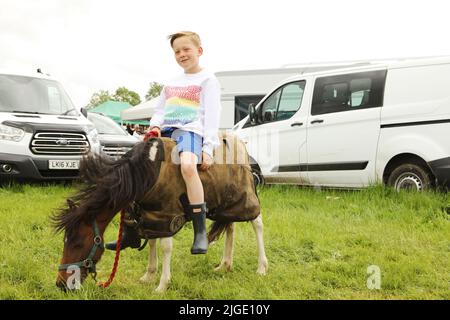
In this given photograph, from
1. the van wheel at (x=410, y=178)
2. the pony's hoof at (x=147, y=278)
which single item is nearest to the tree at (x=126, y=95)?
the van wheel at (x=410, y=178)

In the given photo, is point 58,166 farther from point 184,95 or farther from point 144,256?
point 184,95

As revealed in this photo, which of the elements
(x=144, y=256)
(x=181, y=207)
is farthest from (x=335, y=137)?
(x=181, y=207)

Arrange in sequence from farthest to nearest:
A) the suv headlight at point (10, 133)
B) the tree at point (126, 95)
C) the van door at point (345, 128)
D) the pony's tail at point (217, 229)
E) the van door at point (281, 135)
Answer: the tree at point (126, 95) < the van door at point (281, 135) < the suv headlight at point (10, 133) < the van door at point (345, 128) < the pony's tail at point (217, 229)

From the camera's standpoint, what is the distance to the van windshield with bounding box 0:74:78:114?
8.57 meters

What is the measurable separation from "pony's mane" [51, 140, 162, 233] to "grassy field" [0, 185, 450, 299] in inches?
22.3

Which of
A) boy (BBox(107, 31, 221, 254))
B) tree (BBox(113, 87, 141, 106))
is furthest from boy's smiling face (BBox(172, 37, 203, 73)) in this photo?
tree (BBox(113, 87, 141, 106))

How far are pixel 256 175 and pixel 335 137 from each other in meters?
1.75

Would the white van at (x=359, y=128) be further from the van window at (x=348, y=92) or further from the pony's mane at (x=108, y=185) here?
the pony's mane at (x=108, y=185)

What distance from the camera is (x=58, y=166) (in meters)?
7.96

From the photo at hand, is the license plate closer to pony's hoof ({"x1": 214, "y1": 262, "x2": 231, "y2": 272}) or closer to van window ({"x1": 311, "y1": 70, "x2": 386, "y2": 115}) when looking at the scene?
van window ({"x1": 311, "y1": 70, "x2": 386, "y2": 115})

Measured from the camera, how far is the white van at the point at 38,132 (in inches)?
303

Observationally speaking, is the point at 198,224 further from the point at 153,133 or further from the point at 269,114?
the point at 269,114

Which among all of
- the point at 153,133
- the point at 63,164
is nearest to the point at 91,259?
the point at 153,133

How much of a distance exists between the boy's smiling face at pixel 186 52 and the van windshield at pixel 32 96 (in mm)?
6060
